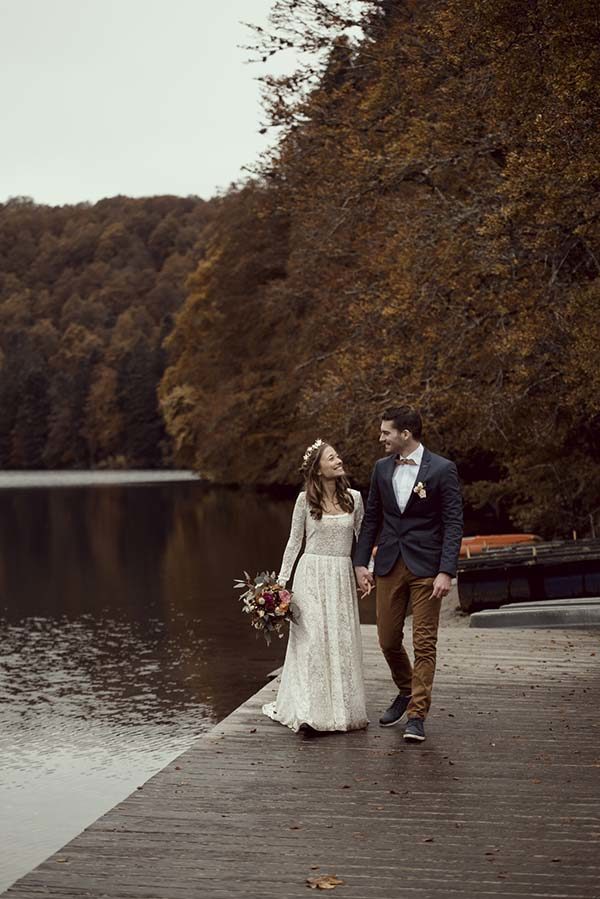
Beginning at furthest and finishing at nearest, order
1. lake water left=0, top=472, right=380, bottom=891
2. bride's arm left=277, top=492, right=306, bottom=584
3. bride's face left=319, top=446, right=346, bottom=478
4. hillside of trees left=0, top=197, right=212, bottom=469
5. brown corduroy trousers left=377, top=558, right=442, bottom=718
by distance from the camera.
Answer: hillside of trees left=0, top=197, right=212, bottom=469 < lake water left=0, top=472, right=380, bottom=891 < bride's arm left=277, top=492, right=306, bottom=584 < bride's face left=319, top=446, right=346, bottom=478 < brown corduroy trousers left=377, top=558, right=442, bottom=718

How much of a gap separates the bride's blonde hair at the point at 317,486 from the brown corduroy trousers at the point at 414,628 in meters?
0.52

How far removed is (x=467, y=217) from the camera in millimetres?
17484

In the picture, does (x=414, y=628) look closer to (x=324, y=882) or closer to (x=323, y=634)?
(x=323, y=634)

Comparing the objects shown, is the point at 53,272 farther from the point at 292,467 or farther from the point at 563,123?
the point at 563,123

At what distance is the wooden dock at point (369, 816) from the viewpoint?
4805 mm

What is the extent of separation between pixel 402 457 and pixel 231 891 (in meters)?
3.14

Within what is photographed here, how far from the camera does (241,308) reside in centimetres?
4903

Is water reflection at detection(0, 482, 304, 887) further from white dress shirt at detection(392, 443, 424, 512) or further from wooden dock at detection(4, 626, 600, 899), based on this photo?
white dress shirt at detection(392, 443, 424, 512)

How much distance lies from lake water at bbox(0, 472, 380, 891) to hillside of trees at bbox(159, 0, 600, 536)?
4428mm

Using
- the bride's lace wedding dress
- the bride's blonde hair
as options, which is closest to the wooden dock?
the bride's lace wedding dress

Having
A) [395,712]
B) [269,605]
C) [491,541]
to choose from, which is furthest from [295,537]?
[491,541]

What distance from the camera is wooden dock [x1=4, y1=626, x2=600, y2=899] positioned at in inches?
189

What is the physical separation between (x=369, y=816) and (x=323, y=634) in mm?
1908

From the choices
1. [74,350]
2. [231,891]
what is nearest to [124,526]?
[231,891]
